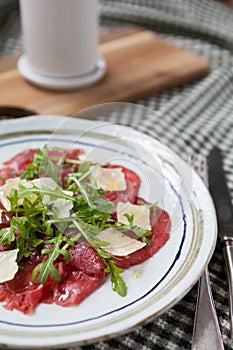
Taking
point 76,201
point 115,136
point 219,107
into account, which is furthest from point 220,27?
point 76,201

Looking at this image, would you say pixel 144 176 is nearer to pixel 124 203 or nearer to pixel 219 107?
pixel 124 203

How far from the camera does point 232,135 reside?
4.96 feet

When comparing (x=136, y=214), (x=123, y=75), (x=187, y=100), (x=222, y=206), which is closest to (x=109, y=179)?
(x=136, y=214)

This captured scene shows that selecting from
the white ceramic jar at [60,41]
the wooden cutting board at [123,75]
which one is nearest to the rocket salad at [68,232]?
→ the wooden cutting board at [123,75]

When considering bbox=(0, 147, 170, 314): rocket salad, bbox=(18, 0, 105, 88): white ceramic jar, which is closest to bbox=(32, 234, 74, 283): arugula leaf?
bbox=(0, 147, 170, 314): rocket salad

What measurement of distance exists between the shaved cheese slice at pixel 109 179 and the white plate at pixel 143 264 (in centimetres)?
6

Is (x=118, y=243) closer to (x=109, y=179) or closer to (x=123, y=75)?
(x=109, y=179)

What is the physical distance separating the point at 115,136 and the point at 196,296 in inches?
17.6

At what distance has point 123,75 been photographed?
5.77ft

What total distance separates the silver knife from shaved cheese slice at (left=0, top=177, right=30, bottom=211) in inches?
15.2

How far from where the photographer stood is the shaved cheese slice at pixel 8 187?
0.99 meters

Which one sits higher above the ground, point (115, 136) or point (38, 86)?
point (115, 136)

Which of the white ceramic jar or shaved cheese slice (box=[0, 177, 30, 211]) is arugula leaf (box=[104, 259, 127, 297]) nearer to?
shaved cheese slice (box=[0, 177, 30, 211])

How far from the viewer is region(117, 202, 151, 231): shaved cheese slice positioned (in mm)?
983
